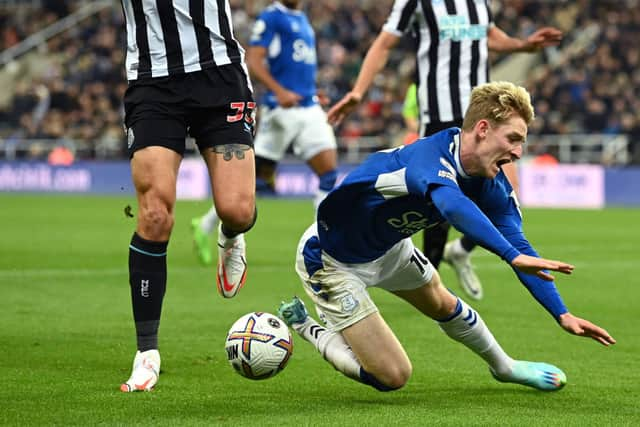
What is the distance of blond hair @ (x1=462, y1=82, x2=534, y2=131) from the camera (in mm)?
4578

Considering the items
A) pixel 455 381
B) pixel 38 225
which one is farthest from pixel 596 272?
pixel 38 225

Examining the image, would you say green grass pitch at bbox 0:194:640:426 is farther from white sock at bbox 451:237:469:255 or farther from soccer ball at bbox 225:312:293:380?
white sock at bbox 451:237:469:255

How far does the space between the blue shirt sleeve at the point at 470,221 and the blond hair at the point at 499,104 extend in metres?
0.36

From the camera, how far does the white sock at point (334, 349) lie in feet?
17.0

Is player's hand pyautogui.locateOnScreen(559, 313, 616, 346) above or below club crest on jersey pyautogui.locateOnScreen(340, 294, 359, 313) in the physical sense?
above

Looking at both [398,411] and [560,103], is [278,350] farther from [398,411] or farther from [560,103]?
[560,103]

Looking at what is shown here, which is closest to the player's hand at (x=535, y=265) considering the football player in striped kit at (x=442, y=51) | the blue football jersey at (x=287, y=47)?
the football player in striped kit at (x=442, y=51)

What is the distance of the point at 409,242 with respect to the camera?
5.41m

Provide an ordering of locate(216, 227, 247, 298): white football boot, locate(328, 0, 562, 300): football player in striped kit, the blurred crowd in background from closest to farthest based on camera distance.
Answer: locate(216, 227, 247, 298): white football boot → locate(328, 0, 562, 300): football player in striped kit → the blurred crowd in background

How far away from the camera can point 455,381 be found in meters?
5.47

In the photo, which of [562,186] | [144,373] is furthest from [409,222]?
[562,186]

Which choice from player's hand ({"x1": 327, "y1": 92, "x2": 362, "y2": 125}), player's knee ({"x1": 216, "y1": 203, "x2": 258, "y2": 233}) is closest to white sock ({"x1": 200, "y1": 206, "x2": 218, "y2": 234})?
player's hand ({"x1": 327, "y1": 92, "x2": 362, "y2": 125})

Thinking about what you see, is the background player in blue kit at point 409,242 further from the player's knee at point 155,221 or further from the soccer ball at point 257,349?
the player's knee at point 155,221

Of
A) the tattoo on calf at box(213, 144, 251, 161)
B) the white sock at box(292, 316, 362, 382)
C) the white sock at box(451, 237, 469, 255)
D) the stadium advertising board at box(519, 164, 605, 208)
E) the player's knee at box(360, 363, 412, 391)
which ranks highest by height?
the tattoo on calf at box(213, 144, 251, 161)
